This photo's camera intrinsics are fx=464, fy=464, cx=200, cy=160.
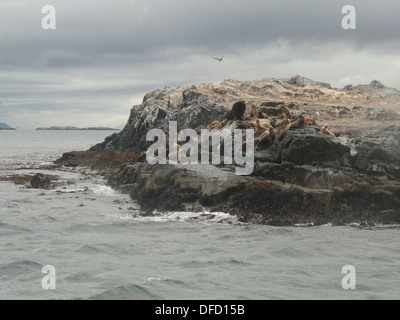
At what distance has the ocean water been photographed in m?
11.0

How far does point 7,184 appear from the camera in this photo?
3139cm

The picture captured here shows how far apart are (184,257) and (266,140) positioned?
900cm

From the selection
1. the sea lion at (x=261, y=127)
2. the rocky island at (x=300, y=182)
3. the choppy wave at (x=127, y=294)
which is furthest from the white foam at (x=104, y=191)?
the choppy wave at (x=127, y=294)

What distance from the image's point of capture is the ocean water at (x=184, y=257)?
1097 cm

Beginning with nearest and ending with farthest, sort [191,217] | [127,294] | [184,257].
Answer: [127,294], [184,257], [191,217]

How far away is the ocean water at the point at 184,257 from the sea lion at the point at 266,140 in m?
4.19

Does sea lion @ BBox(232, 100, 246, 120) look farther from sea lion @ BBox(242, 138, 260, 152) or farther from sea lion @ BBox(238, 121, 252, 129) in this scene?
sea lion @ BBox(242, 138, 260, 152)

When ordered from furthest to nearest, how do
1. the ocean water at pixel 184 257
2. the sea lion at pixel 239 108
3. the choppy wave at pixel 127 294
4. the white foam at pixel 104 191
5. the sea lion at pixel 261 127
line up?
the white foam at pixel 104 191
the sea lion at pixel 239 108
the sea lion at pixel 261 127
the ocean water at pixel 184 257
the choppy wave at pixel 127 294

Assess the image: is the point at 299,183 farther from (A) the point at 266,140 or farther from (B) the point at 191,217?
(B) the point at 191,217

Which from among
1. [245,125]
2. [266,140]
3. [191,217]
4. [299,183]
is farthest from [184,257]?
[245,125]

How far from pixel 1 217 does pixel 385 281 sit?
15.7 metres

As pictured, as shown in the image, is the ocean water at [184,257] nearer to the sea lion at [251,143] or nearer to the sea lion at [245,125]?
the sea lion at [251,143]

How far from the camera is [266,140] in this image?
69.6 feet
